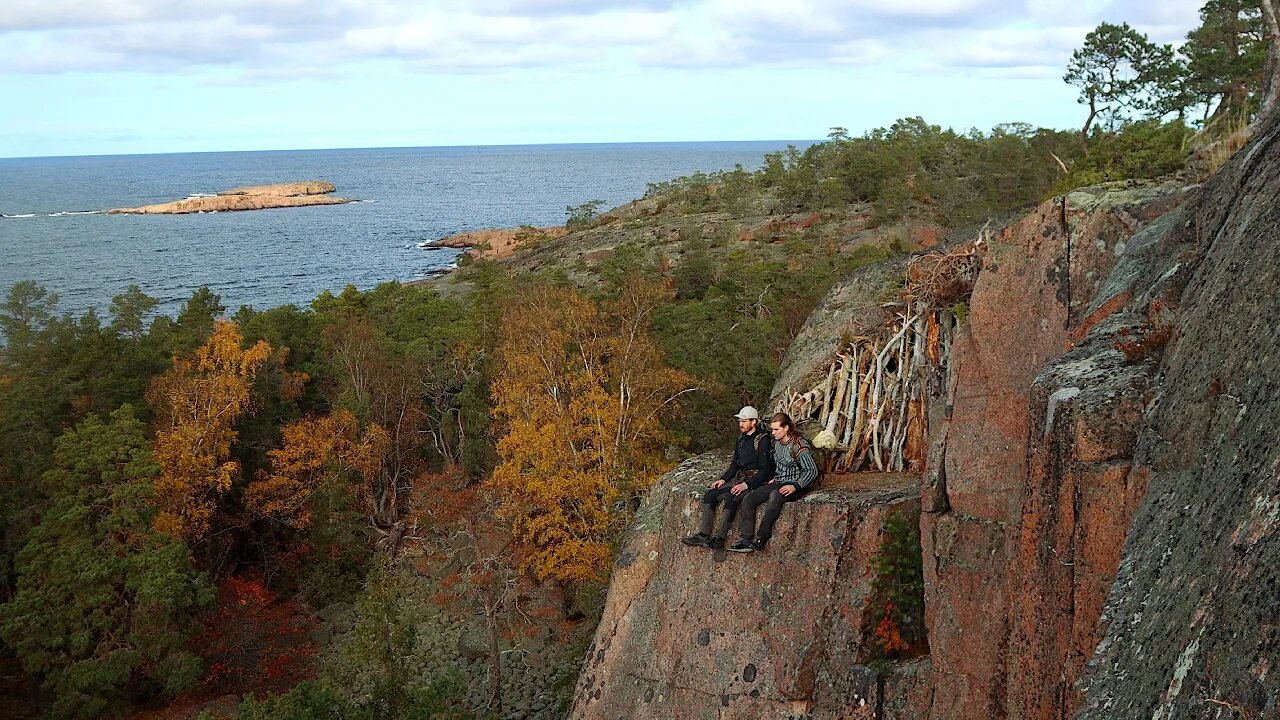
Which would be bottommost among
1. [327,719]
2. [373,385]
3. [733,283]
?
[327,719]

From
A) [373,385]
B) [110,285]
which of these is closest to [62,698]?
[373,385]

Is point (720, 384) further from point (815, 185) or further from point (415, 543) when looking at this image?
point (815, 185)

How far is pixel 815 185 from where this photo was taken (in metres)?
57.2

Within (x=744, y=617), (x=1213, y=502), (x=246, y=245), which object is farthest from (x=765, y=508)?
(x=246, y=245)

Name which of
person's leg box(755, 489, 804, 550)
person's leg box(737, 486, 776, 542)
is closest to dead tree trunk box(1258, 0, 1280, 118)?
person's leg box(755, 489, 804, 550)

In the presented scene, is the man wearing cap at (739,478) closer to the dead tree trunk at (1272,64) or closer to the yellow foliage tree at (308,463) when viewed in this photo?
the dead tree trunk at (1272,64)

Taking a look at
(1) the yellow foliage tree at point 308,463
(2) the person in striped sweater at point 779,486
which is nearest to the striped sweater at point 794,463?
(2) the person in striped sweater at point 779,486

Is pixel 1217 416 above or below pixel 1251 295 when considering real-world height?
below

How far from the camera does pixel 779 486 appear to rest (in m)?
13.3

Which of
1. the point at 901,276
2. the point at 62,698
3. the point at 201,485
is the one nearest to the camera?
the point at 901,276

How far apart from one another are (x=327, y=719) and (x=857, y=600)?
10.2m

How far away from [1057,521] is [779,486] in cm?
528

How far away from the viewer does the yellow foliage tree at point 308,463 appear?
32688 mm

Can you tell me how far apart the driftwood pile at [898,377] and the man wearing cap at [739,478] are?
1493mm
